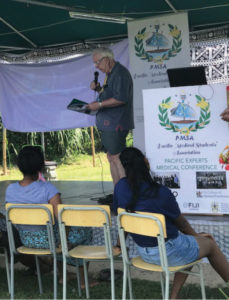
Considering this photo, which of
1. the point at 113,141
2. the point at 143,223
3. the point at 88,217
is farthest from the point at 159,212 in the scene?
the point at 113,141

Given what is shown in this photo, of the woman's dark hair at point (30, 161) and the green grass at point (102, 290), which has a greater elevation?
the woman's dark hair at point (30, 161)

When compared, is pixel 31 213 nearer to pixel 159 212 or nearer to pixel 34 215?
pixel 34 215

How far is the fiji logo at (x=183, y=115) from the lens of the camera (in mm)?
3848

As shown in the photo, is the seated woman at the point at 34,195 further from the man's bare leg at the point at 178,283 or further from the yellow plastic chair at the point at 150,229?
the man's bare leg at the point at 178,283

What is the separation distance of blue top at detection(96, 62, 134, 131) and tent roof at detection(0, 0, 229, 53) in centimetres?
123

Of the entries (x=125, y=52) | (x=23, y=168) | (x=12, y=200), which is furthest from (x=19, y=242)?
(x=125, y=52)

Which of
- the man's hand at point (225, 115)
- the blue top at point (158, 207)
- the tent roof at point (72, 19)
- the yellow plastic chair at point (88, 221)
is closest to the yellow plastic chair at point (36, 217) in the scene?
the yellow plastic chair at point (88, 221)

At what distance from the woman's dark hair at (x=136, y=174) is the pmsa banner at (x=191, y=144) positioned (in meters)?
1.12

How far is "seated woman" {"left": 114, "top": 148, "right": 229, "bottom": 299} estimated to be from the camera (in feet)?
9.06

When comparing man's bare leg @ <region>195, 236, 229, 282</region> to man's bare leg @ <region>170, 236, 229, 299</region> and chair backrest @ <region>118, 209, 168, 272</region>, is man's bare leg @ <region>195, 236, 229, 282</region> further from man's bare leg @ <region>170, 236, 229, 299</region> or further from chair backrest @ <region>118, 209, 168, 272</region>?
chair backrest @ <region>118, 209, 168, 272</region>

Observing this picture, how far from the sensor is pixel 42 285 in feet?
12.3

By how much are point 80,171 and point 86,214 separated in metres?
9.37

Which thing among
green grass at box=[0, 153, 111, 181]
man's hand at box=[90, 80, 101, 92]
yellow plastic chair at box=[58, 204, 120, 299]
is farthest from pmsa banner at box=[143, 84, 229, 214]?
green grass at box=[0, 153, 111, 181]

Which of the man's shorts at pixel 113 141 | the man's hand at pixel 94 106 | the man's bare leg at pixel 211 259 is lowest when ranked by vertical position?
the man's bare leg at pixel 211 259
